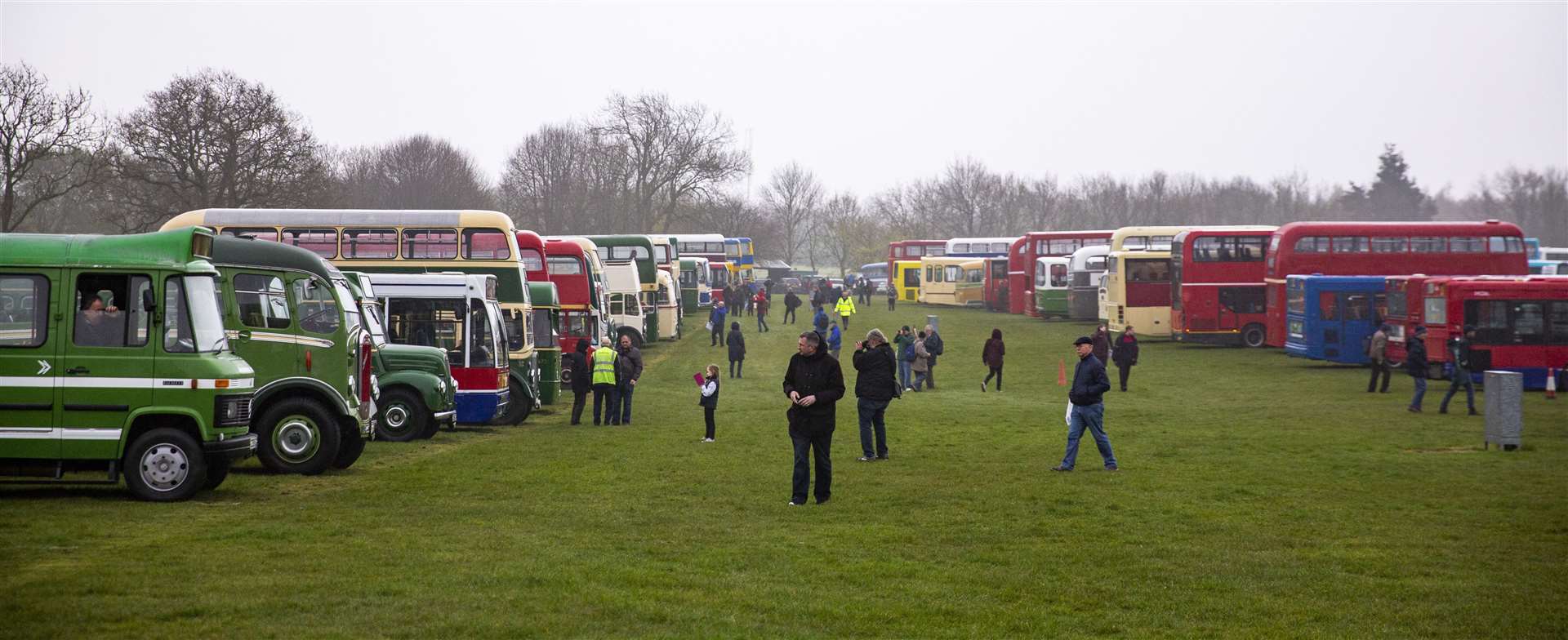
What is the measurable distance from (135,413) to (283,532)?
2.62m

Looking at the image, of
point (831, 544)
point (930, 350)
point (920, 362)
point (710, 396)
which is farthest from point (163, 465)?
point (930, 350)

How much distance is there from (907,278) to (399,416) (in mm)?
68005

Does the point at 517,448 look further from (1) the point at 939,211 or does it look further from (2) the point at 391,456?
(1) the point at 939,211

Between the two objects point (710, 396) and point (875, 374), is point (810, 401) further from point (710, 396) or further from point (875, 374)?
point (710, 396)

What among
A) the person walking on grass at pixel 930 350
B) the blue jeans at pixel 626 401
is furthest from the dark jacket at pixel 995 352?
the blue jeans at pixel 626 401

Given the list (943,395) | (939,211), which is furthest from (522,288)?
(939,211)

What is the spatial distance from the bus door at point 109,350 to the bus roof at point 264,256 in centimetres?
251

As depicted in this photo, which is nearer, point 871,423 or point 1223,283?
point 871,423

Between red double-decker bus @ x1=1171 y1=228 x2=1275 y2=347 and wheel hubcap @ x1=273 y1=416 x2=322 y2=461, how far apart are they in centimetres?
3511

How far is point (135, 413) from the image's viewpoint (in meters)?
13.6

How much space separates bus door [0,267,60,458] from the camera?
44.0 feet

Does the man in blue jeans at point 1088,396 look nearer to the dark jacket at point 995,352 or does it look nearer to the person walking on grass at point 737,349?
the dark jacket at point 995,352

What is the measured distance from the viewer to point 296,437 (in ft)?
54.8

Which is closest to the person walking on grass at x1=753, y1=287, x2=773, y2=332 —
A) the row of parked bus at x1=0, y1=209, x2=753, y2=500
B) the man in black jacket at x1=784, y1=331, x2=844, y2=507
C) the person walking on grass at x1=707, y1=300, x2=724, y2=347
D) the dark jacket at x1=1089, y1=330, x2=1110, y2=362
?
the person walking on grass at x1=707, y1=300, x2=724, y2=347
